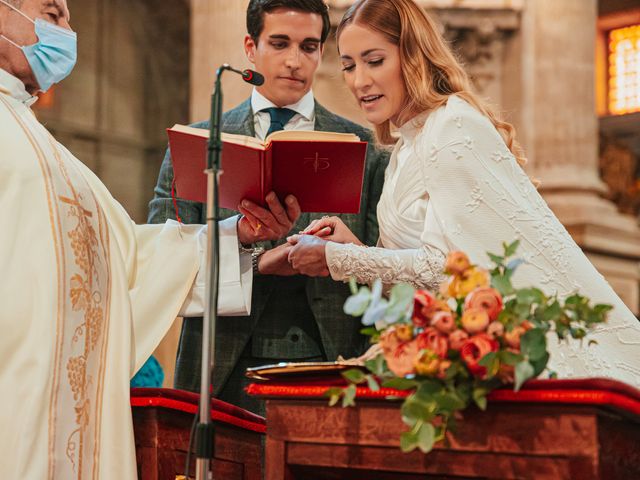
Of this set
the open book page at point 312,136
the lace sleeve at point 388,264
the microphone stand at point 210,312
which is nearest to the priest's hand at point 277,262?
the lace sleeve at point 388,264

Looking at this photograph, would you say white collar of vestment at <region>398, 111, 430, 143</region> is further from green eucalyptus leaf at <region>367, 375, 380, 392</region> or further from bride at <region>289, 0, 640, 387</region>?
green eucalyptus leaf at <region>367, 375, 380, 392</region>

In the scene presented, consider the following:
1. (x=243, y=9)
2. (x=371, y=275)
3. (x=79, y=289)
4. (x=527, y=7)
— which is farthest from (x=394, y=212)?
(x=527, y=7)

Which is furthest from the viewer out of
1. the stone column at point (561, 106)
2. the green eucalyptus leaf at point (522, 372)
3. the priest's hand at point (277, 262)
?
the stone column at point (561, 106)

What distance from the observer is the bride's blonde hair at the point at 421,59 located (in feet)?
12.0

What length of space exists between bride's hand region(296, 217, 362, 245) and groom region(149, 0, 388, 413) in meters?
0.18

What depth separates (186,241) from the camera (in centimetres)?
390

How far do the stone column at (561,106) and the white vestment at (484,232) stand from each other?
4868mm

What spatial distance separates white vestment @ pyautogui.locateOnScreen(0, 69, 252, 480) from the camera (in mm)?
3150

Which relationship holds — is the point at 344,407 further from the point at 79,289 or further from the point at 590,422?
the point at 79,289

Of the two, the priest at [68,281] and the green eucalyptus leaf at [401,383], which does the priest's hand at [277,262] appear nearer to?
the priest at [68,281]

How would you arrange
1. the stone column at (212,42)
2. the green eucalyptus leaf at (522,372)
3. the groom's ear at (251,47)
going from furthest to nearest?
the stone column at (212,42), the groom's ear at (251,47), the green eucalyptus leaf at (522,372)

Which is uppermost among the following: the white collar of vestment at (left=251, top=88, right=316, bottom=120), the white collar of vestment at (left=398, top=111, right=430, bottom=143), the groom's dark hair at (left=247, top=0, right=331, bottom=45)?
the groom's dark hair at (left=247, top=0, right=331, bottom=45)

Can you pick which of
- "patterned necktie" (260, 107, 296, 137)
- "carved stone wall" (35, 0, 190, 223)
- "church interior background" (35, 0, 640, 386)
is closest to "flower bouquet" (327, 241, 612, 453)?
"patterned necktie" (260, 107, 296, 137)

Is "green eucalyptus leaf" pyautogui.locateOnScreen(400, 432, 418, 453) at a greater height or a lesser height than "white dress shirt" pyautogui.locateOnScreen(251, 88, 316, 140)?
lesser
